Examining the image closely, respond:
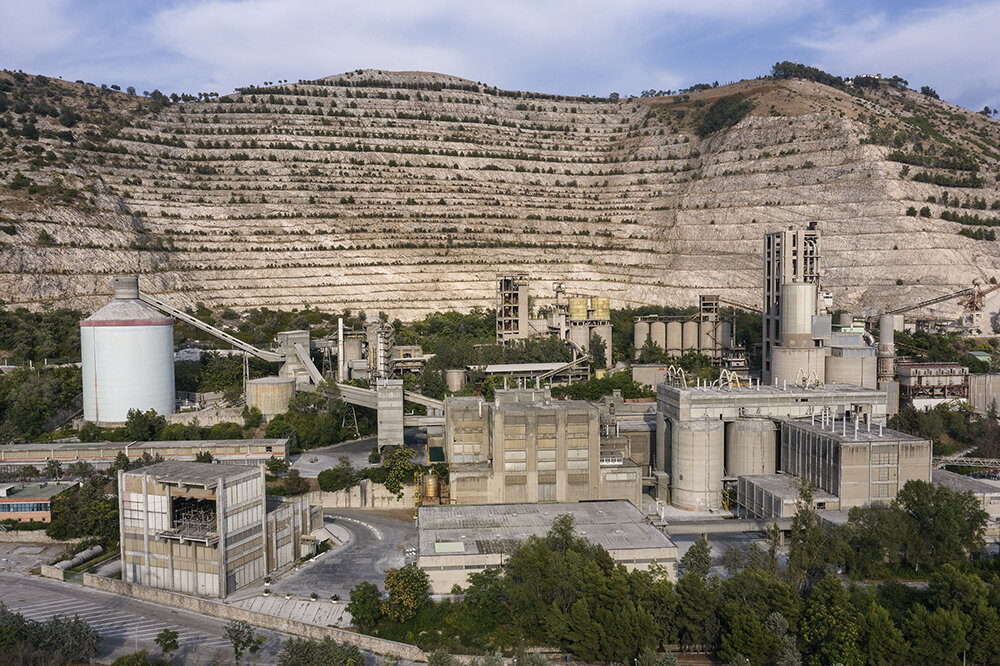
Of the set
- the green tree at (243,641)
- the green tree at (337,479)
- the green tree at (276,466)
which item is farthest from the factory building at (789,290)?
the green tree at (243,641)

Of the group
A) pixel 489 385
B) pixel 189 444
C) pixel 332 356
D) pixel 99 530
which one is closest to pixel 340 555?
pixel 99 530

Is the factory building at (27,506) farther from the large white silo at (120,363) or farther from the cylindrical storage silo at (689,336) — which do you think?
the cylindrical storage silo at (689,336)

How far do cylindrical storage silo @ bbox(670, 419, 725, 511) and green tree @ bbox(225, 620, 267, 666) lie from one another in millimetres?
25835

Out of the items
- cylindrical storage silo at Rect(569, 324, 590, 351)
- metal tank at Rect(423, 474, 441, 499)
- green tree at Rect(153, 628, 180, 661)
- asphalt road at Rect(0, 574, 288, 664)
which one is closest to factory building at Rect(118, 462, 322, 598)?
asphalt road at Rect(0, 574, 288, 664)

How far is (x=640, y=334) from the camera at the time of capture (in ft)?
257

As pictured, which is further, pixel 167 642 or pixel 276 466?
pixel 276 466

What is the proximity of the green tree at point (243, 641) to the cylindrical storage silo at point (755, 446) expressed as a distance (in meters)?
28.8

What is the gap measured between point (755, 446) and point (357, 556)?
23.8m

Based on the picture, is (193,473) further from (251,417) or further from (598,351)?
(598,351)

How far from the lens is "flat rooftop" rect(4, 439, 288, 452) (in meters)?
49.3

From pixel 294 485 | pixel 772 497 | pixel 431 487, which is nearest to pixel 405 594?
pixel 431 487

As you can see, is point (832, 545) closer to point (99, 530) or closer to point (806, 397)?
point (806, 397)

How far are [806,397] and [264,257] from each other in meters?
74.6

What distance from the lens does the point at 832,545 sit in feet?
110
